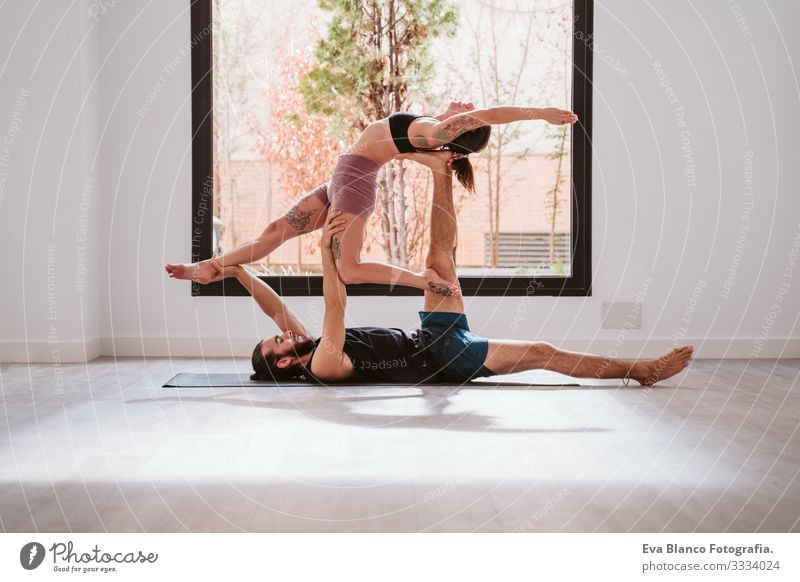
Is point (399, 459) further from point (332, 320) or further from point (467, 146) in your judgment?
point (467, 146)

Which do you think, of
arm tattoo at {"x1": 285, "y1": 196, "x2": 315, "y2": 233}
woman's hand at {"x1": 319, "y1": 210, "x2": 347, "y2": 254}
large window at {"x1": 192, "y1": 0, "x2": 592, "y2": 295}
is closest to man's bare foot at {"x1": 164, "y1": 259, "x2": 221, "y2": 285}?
arm tattoo at {"x1": 285, "y1": 196, "x2": 315, "y2": 233}

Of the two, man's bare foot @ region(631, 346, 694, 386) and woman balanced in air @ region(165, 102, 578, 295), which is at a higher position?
woman balanced in air @ region(165, 102, 578, 295)

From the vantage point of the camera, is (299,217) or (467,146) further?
(299,217)

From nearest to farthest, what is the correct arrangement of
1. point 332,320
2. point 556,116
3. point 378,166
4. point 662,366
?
point 556,116 → point 332,320 → point 662,366 → point 378,166

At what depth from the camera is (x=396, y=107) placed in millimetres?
4746

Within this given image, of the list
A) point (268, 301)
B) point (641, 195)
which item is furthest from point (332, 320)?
point (641, 195)

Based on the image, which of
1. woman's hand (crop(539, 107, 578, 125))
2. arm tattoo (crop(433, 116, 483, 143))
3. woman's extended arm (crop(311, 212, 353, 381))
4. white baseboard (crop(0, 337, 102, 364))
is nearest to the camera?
woman's hand (crop(539, 107, 578, 125))

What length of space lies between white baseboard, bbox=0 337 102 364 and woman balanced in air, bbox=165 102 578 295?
1072 mm

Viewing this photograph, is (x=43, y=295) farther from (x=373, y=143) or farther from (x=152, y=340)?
(x=373, y=143)

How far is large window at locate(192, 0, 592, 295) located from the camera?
468cm

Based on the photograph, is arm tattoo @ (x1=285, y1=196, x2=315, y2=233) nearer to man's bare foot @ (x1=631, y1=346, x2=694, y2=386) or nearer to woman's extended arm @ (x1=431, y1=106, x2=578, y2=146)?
woman's extended arm @ (x1=431, y1=106, x2=578, y2=146)

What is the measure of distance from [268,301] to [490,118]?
1398 mm

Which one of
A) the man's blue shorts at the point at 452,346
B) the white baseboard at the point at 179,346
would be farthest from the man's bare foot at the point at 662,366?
the white baseboard at the point at 179,346
